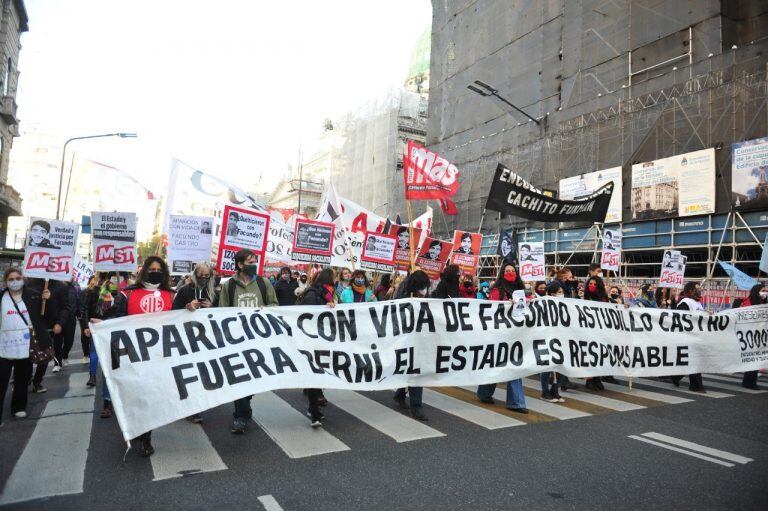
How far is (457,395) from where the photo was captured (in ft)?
24.0

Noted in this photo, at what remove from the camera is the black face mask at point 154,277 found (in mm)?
5406

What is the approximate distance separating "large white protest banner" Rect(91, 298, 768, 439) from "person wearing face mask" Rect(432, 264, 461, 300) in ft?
0.94

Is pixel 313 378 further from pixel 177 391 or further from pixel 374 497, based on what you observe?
pixel 374 497

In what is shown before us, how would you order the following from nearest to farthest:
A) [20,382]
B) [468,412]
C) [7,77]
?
[20,382] < [468,412] < [7,77]

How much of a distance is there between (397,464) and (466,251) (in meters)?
12.5

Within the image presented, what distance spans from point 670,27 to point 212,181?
59.5ft

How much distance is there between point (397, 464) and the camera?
4.30m

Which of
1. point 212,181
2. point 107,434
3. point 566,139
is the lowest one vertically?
point 107,434

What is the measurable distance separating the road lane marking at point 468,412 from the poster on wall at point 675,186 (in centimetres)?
1429

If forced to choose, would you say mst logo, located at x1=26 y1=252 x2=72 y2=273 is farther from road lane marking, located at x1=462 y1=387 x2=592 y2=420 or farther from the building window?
the building window

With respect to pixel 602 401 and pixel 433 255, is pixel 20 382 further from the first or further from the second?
pixel 433 255

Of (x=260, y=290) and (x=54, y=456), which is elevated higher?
(x=260, y=290)

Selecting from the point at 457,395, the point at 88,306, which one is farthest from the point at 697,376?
the point at 88,306

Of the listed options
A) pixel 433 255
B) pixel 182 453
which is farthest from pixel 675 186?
pixel 182 453
